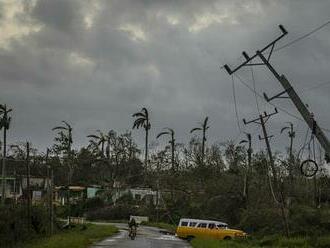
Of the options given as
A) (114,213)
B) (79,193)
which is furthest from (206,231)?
(79,193)

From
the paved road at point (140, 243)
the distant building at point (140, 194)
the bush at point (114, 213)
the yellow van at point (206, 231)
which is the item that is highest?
the distant building at point (140, 194)

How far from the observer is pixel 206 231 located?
5294 centimetres

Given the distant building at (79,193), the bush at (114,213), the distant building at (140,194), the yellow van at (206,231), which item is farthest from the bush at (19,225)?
the distant building at (79,193)

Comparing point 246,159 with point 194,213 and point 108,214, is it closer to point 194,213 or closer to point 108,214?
point 194,213

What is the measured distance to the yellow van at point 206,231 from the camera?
52.2 metres

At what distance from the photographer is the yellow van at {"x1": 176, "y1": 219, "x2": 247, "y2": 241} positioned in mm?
52219

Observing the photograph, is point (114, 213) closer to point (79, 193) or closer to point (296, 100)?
point (79, 193)

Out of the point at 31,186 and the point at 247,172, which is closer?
the point at 247,172

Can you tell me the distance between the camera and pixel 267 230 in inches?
2244

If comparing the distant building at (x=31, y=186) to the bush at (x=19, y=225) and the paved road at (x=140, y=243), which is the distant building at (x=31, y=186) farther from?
the paved road at (x=140, y=243)

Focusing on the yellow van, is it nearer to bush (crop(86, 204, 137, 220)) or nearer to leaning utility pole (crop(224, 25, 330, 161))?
leaning utility pole (crop(224, 25, 330, 161))

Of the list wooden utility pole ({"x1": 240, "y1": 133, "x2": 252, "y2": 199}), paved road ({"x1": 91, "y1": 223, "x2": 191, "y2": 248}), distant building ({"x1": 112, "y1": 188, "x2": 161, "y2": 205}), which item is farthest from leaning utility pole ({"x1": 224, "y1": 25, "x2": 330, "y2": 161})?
distant building ({"x1": 112, "y1": 188, "x2": 161, "y2": 205})

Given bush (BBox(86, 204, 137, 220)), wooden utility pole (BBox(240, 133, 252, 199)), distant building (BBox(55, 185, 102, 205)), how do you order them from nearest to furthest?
wooden utility pole (BBox(240, 133, 252, 199)) < bush (BBox(86, 204, 137, 220)) < distant building (BBox(55, 185, 102, 205))

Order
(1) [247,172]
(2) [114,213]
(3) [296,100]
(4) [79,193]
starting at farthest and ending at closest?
(4) [79,193] → (2) [114,213] → (1) [247,172] → (3) [296,100]
